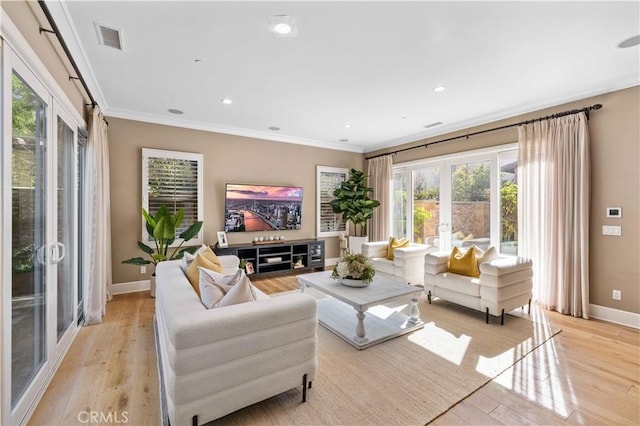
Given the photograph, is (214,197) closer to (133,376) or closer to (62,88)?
(62,88)

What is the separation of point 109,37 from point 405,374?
148 inches

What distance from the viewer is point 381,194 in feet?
21.2

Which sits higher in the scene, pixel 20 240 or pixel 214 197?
pixel 214 197

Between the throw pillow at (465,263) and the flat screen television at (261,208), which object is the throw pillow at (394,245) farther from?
the flat screen television at (261,208)

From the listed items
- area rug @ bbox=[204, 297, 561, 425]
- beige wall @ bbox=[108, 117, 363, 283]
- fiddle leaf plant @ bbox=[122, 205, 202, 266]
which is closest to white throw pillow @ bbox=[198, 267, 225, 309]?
area rug @ bbox=[204, 297, 561, 425]

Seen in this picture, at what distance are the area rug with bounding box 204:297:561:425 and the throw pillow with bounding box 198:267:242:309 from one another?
28.8 inches

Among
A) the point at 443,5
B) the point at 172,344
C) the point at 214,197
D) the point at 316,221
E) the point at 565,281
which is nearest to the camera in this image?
the point at 172,344

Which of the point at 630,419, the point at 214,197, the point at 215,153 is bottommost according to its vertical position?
the point at 630,419

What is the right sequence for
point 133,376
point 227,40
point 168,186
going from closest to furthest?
1. point 133,376
2. point 227,40
3. point 168,186

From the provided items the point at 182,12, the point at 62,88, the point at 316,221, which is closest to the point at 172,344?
the point at 182,12

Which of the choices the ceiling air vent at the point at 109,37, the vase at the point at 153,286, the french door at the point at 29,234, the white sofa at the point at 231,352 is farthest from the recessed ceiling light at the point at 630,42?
the vase at the point at 153,286

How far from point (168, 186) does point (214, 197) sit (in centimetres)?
75

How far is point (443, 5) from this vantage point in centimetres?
208

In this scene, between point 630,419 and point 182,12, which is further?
point 182,12
